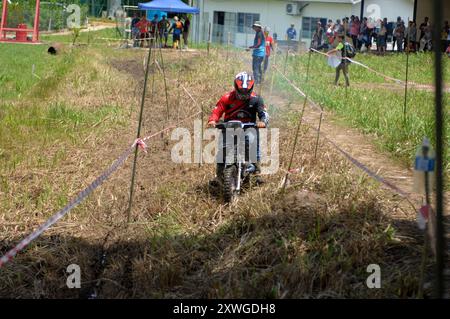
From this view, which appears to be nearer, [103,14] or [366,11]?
[366,11]

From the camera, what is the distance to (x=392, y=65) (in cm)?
2458

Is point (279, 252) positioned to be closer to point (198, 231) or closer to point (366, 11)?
point (198, 231)

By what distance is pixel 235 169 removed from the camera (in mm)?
7391

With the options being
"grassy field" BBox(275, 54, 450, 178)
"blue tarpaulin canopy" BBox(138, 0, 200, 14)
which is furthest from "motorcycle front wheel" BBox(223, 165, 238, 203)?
"blue tarpaulin canopy" BBox(138, 0, 200, 14)

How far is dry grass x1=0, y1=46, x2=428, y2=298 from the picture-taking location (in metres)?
5.06

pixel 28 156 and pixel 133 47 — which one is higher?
pixel 133 47

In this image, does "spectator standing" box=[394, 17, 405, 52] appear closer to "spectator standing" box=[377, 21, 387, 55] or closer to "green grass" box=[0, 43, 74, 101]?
"spectator standing" box=[377, 21, 387, 55]

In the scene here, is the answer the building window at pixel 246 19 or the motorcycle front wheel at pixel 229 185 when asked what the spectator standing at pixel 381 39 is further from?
the motorcycle front wheel at pixel 229 185

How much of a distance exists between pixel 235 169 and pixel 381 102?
655 centimetres

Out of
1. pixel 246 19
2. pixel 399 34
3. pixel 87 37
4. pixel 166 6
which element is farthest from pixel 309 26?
pixel 87 37

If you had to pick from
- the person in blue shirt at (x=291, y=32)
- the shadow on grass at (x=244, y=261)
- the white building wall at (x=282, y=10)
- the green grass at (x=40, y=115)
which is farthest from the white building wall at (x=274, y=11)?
the shadow on grass at (x=244, y=261)

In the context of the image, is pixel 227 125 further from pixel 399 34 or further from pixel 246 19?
pixel 246 19

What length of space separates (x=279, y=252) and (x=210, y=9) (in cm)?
3483
